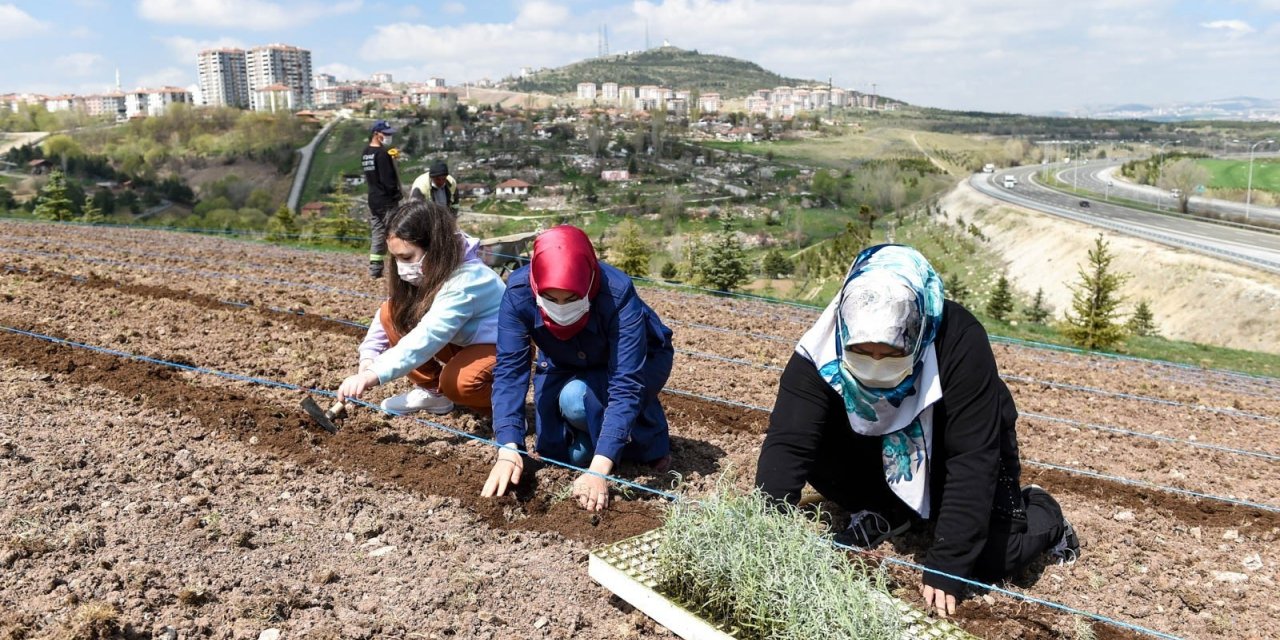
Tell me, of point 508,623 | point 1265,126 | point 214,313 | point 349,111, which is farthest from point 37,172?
point 1265,126

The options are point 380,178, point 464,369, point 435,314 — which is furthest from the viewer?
point 380,178

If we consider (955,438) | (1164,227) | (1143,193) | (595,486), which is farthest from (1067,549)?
(1143,193)

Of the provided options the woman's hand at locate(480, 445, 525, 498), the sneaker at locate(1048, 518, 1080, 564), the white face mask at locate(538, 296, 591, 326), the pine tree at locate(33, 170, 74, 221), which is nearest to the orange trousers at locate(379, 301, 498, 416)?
the woman's hand at locate(480, 445, 525, 498)

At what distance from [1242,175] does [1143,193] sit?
12604 millimetres

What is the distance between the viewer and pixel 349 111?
150250 mm

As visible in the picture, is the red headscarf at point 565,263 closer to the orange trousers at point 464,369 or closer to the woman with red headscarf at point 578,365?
the woman with red headscarf at point 578,365

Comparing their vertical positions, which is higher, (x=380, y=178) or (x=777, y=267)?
(x=380, y=178)

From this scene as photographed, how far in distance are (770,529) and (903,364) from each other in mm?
607

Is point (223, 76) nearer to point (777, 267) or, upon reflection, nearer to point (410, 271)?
point (777, 267)

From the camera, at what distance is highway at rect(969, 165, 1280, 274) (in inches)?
1357

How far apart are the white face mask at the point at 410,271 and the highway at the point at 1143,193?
59111 mm

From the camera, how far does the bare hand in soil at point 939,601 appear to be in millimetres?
2533

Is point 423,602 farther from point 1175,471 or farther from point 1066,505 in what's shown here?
point 1175,471

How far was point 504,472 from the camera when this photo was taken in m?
3.26
